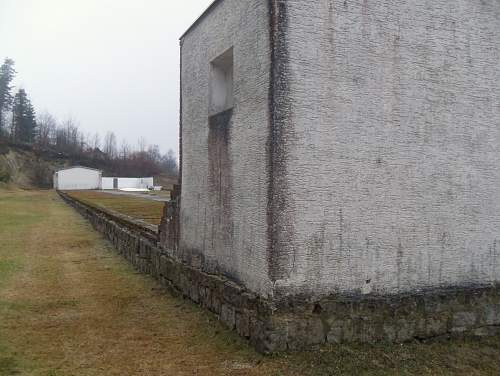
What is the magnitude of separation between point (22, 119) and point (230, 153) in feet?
328

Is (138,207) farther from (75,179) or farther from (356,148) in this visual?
(75,179)

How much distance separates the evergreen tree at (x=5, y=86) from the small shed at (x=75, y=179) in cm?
2940

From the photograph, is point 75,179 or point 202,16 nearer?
point 202,16

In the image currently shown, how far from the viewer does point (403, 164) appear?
5984mm

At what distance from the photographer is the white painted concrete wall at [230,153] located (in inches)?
221

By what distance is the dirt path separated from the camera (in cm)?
515

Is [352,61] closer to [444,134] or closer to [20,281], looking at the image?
[444,134]

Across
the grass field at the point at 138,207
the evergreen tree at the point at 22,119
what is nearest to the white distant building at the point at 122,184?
the evergreen tree at the point at 22,119

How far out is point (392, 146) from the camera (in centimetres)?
593

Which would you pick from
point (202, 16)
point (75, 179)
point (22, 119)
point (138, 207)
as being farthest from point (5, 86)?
point (202, 16)

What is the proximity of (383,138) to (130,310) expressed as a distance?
461 cm

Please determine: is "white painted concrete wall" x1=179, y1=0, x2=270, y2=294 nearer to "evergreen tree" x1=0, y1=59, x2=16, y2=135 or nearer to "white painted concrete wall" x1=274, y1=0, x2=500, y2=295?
"white painted concrete wall" x1=274, y1=0, x2=500, y2=295

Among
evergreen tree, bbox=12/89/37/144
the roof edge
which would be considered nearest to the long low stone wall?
the roof edge

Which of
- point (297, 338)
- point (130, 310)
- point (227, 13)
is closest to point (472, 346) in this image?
point (297, 338)
